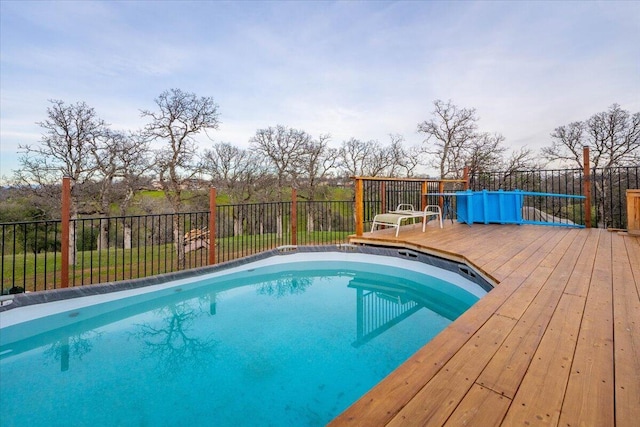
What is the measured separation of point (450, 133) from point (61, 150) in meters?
18.5

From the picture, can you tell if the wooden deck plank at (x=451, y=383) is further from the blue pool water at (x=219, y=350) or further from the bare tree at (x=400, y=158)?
the bare tree at (x=400, y=158)

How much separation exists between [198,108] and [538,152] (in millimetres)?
18307

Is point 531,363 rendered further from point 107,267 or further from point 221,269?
point 107,267

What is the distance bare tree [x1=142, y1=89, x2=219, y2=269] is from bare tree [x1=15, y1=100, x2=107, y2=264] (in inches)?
102

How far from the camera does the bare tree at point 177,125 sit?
8250mm

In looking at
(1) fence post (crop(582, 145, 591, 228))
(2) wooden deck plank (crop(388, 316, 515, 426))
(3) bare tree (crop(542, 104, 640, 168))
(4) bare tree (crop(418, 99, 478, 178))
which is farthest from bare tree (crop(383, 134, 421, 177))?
(2) wooden deck plank (crop(388, 316, 515, 426))

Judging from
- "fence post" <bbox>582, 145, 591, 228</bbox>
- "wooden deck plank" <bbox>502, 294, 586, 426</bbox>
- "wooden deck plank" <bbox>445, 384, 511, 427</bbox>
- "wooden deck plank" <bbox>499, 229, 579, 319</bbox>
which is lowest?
"wooden deck plank" <bbox>445, 384, 511, 427</bbox>

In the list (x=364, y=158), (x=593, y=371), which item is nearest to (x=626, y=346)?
(x=593, y=371)

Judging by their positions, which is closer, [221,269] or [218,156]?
[221,269]

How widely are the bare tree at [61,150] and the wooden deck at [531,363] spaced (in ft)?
36.1

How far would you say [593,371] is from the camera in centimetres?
128

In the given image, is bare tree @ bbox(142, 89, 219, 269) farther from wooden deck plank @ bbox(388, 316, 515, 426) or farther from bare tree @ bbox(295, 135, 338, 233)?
A: bare tree @ bbox(295, 135, 338, 233)

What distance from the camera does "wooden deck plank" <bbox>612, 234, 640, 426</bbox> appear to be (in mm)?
1063

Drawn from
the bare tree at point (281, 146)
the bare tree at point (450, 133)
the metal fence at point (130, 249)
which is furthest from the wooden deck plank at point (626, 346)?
the bare tree at point (281, 146)
